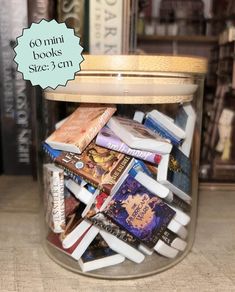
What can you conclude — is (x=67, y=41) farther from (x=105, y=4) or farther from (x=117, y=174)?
(x=105, y=4)

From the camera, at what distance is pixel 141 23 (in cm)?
103

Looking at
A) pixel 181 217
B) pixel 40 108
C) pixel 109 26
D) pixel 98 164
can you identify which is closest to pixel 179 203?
pixel 181 217

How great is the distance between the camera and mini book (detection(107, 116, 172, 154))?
397 millimetres

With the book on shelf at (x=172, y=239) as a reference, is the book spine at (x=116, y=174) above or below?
above

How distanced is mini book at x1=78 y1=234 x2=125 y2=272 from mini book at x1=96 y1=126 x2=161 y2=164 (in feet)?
0.38

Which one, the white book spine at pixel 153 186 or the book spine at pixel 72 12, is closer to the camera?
the white book spine at pixel 153 186

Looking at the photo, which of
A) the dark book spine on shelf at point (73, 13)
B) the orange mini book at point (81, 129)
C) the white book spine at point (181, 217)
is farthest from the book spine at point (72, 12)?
the white book spine at point (181, 217)

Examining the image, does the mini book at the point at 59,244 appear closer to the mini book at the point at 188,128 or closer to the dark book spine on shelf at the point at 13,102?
the mini book at the point at 188,128

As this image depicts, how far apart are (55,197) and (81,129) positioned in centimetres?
9

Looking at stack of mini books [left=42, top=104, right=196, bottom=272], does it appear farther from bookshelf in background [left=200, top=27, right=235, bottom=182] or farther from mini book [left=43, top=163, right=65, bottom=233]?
bookshelf in background [left=200, top=27, right=235, bottom=182]

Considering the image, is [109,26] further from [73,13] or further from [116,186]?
[116,186]

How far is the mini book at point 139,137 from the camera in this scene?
40 cm

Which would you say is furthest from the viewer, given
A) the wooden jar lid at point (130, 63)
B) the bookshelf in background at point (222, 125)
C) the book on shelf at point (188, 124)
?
the bookshelf in background at point (222, 125)

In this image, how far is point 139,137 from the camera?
1.31 feet
